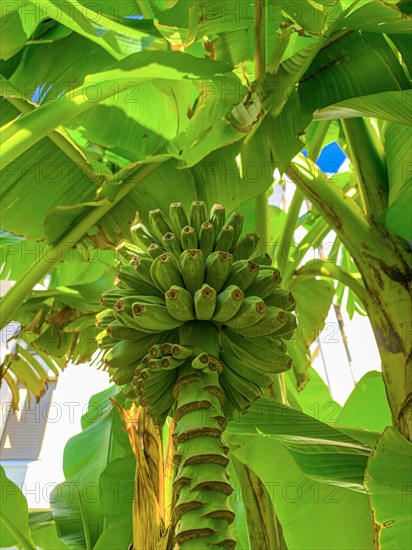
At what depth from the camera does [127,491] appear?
3.33ft

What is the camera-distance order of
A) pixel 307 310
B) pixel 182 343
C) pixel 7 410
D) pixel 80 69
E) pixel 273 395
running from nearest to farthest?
pixel 182 343
pixel 273 395
pixel 80 69
pixel 307 310
pixel 7 410

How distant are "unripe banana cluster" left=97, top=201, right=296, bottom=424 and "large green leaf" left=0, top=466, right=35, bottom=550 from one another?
26.6 inches

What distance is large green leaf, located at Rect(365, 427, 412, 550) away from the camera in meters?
0.61

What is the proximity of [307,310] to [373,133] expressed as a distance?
509 millimetres

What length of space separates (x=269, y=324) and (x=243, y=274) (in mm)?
62

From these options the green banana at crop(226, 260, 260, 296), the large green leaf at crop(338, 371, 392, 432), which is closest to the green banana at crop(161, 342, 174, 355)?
the green banana at crop(226, 260, 260, 296)

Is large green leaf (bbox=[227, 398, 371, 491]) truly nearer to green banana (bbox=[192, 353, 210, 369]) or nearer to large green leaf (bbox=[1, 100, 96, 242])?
green banana (bbox=[192, 353, 210, 369])

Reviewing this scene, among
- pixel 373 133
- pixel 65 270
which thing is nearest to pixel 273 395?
pixel 373 133

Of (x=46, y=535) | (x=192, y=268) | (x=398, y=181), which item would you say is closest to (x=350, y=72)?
(x=398, y=181)

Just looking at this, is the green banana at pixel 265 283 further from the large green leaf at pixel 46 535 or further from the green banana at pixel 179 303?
the large green leaf at pixel 46 535

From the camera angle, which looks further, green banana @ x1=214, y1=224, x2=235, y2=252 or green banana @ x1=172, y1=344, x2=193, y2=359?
green banana @ x1=214, y1=224, x2=235, y2=252

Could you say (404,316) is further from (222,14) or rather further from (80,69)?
(80,69)

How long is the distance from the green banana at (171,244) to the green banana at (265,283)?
99 mm

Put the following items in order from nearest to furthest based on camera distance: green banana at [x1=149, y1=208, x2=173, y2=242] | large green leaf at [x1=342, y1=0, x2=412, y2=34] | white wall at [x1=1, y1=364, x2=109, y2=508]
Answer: green banana at [x1=149, y1=208, x2=173, y2=242] < large green leaf at [x1=342, y1=0, x2=412, y2=34] < white wall at [x1=1, y1=364, x2=109, y2=508]
